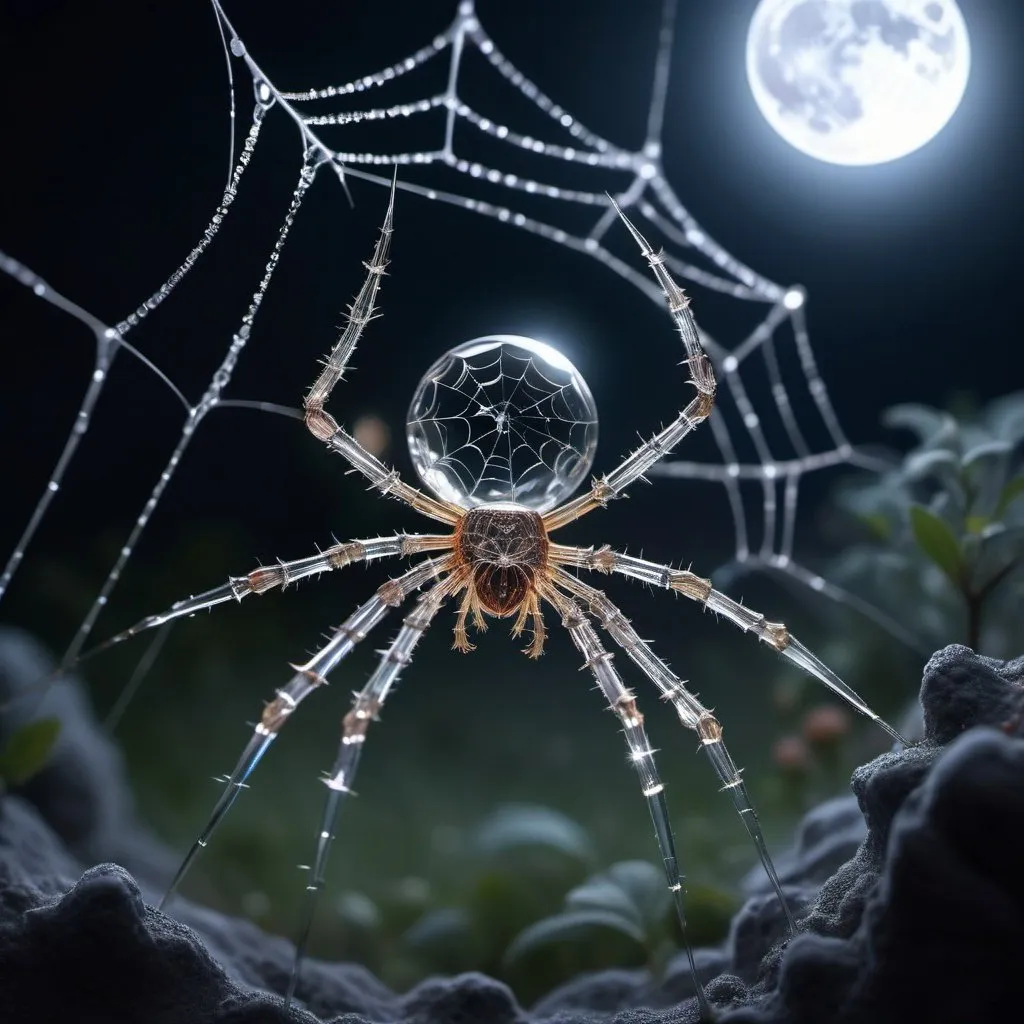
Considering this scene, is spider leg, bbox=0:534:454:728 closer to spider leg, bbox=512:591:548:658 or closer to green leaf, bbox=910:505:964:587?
spider leg, bbox=512:591:548:658

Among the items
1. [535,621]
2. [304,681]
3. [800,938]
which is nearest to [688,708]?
[535,621]

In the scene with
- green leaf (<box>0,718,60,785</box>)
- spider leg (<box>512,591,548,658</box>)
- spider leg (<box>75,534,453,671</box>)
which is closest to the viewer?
spider leg (<box>75,534,453,671</box>)

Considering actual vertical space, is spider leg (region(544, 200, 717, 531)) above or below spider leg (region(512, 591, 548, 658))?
above

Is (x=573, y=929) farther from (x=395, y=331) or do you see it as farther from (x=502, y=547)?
(x=395, y=331)

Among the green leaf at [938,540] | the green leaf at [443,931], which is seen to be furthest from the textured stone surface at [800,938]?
the green leaf at [938,540]

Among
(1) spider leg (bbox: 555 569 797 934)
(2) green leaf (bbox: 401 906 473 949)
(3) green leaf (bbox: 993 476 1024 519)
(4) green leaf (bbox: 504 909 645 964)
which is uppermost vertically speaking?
(3) green leaf (bbox: 993 476 1024 519)

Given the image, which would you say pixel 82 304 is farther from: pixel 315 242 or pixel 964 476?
pixel 964 476

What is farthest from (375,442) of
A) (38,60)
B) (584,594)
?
(38,60)

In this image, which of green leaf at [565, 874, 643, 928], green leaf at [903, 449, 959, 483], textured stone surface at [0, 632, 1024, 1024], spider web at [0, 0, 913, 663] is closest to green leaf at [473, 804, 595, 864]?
green leaf at [565, 874, 643, 928]
